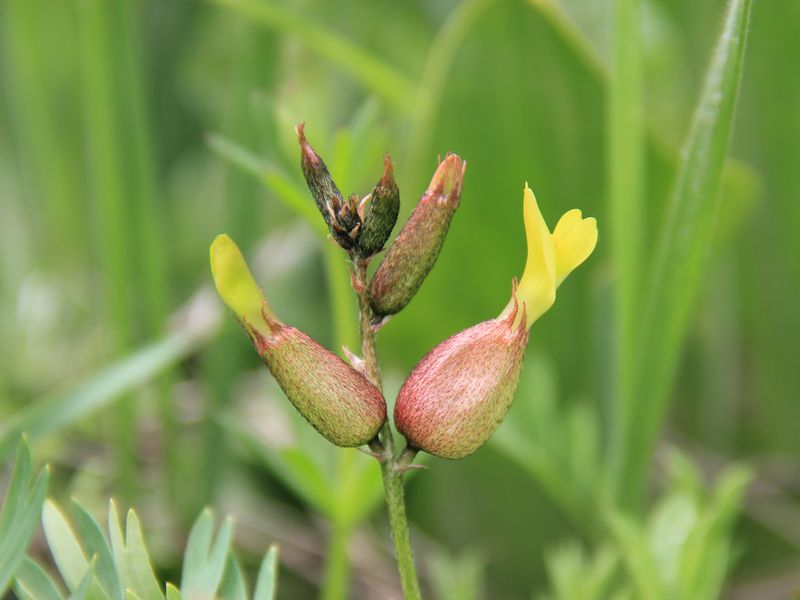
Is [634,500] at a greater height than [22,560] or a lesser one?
lesser

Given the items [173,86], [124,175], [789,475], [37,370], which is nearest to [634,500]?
[789,475]

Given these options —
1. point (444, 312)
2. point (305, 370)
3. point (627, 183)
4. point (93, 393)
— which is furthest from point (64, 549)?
point (444, 312)

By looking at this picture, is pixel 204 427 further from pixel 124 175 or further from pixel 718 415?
pixel 718 415

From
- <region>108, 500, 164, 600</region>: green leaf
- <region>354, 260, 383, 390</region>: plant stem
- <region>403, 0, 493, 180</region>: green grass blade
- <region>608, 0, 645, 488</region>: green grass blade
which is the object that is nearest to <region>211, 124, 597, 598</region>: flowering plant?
<region>354, 260, 383, 390</region>: plant stem

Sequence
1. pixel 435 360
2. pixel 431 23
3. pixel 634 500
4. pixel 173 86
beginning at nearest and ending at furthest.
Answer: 1. pixel 435 360
2. pixel 634 500
3. pixel 431 23
4. pixel 173 86

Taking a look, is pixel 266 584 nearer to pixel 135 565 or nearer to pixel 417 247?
pixel 135 565

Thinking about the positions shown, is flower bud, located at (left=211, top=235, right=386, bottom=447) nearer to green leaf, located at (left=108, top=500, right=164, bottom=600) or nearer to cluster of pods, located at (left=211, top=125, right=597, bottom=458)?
cluster of pods, located at (left=211, top=125, right=597, bottom=458)

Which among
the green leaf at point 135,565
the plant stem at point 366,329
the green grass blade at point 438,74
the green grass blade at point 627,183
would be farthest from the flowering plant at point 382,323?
the green grass blade at point 438,74
